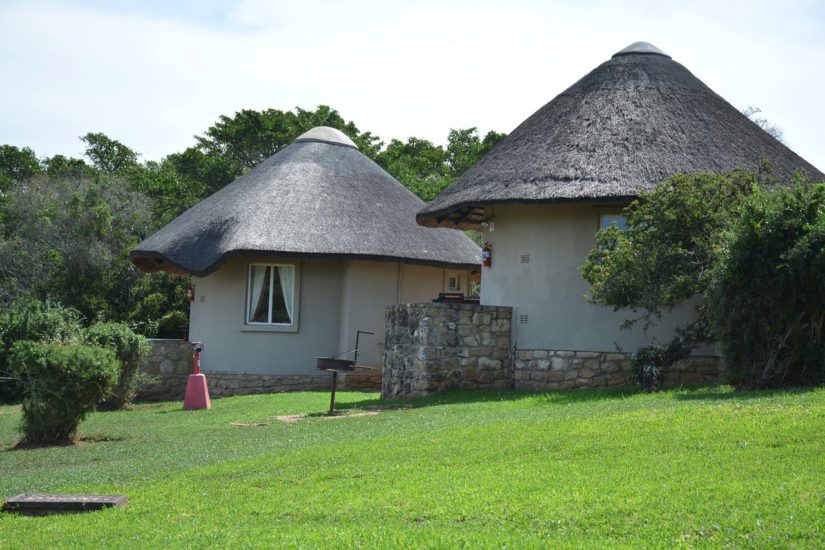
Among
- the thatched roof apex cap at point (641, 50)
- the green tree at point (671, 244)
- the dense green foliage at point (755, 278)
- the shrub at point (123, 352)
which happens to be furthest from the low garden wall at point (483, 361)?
the thatched roof apex cap at point (641, 50)

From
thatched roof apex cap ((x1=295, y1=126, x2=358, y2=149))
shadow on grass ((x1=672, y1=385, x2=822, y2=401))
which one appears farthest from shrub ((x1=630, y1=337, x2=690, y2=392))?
thatched roof apex cap ((x1=295, y1=126, x2=358, y2=149))

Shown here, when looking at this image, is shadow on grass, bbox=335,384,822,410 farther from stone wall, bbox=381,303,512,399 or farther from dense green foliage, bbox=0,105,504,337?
dense green foliage, bbox=0,105,504,337

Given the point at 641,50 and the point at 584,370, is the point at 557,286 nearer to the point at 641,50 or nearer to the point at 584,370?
the point at 584,370

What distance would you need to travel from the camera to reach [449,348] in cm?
1645

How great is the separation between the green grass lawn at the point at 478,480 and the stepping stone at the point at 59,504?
20cm

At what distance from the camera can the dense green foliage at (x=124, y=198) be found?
1033 inches

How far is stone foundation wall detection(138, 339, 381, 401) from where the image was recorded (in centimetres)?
2119

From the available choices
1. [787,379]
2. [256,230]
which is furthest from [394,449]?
[256,230]

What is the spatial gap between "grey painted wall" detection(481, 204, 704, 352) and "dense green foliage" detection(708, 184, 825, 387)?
11.8ft

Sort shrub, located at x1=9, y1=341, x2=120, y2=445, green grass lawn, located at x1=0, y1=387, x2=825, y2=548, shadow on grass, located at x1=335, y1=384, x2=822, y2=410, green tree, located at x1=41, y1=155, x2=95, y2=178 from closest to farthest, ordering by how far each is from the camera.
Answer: green grass lawn, located at x1=0, y1=387, x2=825, y2=548 < shadow on grass, located at x1=335, y1=384, x2=822, y2=410 < shrub, located at x1=9, y1=341, x2=120, y2=445 < green tree, located at x1=41, y1=155, x2=95, y2=178

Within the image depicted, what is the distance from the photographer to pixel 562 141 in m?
Answer: 17.3

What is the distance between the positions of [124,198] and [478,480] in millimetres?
24217

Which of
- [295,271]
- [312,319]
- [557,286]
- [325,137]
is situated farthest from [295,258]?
[557,286]

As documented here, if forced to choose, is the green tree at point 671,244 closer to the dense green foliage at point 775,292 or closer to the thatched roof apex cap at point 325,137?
the dense green foliage at point 775,292
